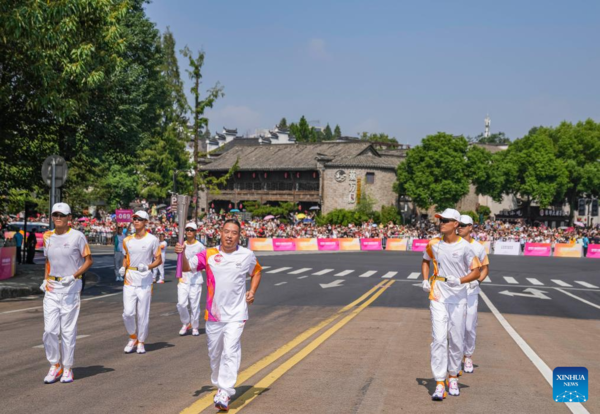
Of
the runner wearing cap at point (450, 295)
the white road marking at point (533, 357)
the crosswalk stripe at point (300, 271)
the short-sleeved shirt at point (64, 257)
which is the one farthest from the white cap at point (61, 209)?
the crosswalk stripe at point (300, 271)

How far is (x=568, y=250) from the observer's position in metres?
55.8

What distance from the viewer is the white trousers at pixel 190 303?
13409 mm

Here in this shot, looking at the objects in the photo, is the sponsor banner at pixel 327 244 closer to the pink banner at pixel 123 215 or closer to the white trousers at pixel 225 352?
the pink banner at pixel 123 215

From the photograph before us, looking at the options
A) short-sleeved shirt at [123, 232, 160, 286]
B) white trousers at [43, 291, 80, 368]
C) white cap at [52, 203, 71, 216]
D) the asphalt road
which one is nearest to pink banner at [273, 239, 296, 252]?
the asphalt road

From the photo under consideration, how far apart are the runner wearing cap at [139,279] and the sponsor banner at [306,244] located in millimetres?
45711

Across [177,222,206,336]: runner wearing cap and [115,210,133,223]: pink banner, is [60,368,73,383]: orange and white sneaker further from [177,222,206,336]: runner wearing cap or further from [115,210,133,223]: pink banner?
[115,210,133,223]: pink banner

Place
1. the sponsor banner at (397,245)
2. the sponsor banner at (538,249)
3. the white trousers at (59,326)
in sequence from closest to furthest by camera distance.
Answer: the white trousers at (59,326) → the sponsor banner at (538,249) → the sponsor banner at (397,245)

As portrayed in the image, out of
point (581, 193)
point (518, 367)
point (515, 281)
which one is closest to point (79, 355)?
point (518, 367)

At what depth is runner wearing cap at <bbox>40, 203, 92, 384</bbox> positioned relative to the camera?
8898mm

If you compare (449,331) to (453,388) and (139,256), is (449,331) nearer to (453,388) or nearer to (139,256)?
(453,388)

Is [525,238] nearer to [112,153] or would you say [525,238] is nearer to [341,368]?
[112,153]

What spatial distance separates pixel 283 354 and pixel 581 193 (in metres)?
91.2

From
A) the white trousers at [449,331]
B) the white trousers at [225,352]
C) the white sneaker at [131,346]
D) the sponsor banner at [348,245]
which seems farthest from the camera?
the sponsor banner at [348,245]

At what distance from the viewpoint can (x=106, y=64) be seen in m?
21.7
